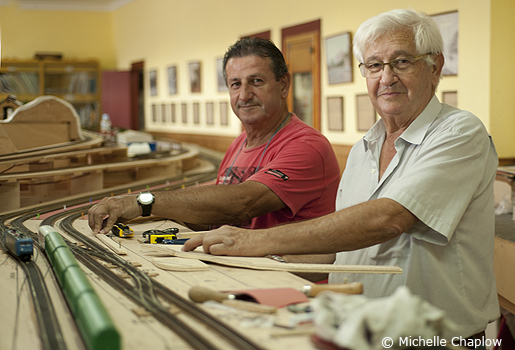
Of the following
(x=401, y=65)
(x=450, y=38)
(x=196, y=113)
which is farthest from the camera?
(x=196, y=113)

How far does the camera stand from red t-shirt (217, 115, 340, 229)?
2555 millimetres

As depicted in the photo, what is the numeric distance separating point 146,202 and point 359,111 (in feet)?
14.8

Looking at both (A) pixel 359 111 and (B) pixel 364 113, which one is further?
(A) pixel 359 111

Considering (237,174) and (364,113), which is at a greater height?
(364,113)

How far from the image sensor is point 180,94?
38.6 feet

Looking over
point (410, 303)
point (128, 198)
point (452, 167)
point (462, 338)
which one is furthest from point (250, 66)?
point (410, 303)

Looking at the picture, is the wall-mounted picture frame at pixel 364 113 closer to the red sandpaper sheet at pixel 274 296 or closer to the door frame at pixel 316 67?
the door frame at pixel 316 67

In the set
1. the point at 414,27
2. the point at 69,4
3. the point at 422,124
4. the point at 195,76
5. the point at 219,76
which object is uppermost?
the point at 69,4

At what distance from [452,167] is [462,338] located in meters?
0.64

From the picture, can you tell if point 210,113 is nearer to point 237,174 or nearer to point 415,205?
point 237,174

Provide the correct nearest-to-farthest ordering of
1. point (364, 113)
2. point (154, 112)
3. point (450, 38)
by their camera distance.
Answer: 1. point (450, 38)
2. point (364, 113)
3. point (154, 112)

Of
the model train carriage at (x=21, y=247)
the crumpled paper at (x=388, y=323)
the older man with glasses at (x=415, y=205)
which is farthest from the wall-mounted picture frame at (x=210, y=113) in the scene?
the crumpled paper at (x=388, y=323)

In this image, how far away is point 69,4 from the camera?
1490 centimetres

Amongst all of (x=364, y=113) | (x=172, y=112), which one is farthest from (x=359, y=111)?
(x=172, y=112)
